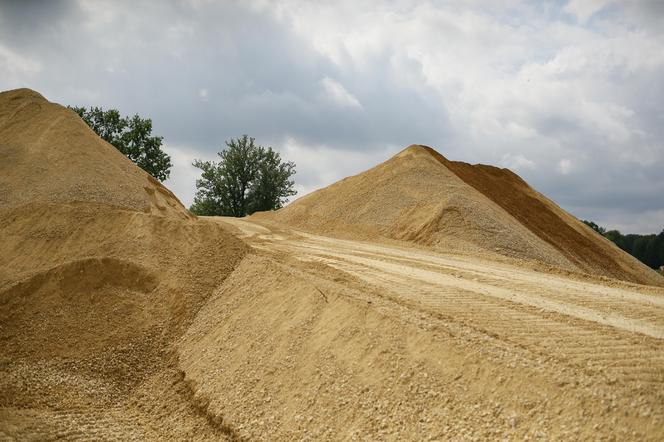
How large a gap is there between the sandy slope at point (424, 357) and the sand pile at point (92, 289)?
765 millimetres

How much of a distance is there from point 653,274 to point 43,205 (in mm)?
26652

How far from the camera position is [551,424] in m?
5.32

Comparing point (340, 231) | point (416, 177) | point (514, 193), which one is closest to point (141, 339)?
point (340, 231)

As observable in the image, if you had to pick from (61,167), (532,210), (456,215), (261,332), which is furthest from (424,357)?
(532,210)

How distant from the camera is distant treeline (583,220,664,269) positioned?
70438mm

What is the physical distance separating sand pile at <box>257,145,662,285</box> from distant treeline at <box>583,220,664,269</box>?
4213 cm

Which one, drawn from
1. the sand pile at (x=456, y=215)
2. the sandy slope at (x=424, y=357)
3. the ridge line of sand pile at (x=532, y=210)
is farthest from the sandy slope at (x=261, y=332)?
the ridge line of sand pile at (x=532, y=210)

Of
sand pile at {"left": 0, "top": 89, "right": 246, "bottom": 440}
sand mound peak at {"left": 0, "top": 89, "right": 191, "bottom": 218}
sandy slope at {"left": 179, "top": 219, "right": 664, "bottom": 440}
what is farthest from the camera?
sand mound peak at {"left": 0, "top": 89, "right": 191, "bottom": 218}

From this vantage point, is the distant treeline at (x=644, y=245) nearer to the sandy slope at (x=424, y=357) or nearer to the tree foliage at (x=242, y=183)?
the tree foliage at (x=242, y=183)

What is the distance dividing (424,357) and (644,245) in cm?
7951

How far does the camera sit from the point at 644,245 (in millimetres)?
74000

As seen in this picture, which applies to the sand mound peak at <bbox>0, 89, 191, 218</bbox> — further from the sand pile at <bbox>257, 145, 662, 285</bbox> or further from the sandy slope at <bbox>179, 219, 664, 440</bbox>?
the sand pile at <bbox>257, 145, 662, 285</bbox>

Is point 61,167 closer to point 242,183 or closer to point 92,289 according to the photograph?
point 92,289

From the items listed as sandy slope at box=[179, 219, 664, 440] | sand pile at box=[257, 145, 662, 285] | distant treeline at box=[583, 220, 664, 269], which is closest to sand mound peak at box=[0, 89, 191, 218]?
sandy slope at box=[179, 219, 664, 440]
